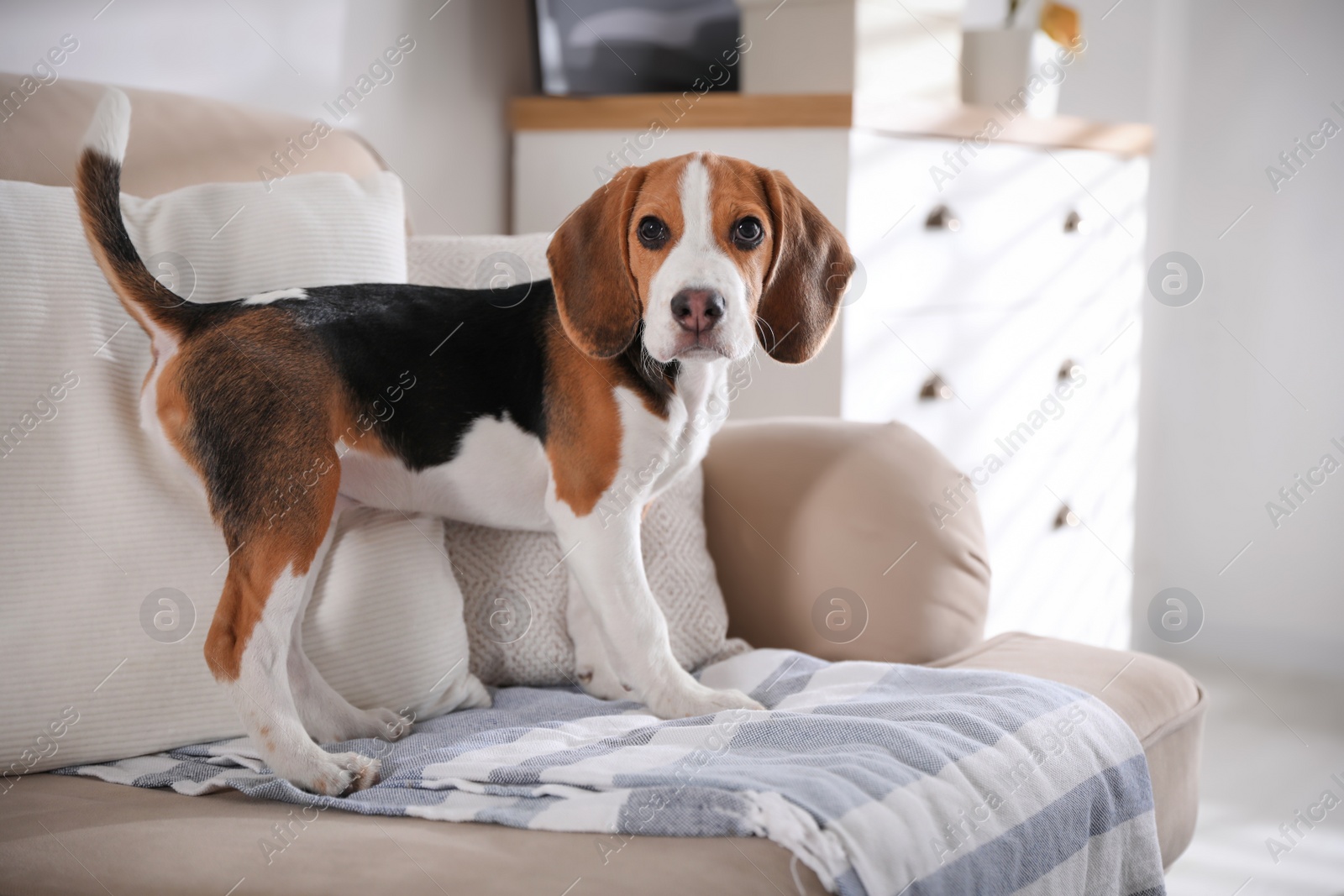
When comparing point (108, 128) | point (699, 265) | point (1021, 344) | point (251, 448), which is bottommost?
point (251, 448)

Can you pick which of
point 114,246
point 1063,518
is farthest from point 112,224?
point 1063,518

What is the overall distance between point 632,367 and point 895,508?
0.54 m

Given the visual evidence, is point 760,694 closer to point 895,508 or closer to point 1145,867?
point 895,508

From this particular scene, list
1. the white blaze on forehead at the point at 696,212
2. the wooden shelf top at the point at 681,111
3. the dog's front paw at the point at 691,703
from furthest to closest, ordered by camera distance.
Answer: the wooden shelf top at the point at 681,111
the dog's front paw at the point at 691,703
the white blaze on forehead at the point at 696,212

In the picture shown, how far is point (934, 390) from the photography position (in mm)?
2762

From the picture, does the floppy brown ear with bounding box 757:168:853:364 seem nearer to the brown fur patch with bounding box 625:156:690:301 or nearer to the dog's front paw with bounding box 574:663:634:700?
the brown fur patch with bounding box 625:156:690:301

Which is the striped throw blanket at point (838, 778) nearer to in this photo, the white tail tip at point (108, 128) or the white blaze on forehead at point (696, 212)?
the white blaze on forehead at point (696, 212)

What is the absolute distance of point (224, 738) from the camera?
139 centimetres

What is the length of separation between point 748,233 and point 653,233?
0.11 metres

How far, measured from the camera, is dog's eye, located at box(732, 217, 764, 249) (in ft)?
4.46

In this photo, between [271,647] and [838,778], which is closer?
[838,778]

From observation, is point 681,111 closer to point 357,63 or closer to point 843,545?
point 357,63

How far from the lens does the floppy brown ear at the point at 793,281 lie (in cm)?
142

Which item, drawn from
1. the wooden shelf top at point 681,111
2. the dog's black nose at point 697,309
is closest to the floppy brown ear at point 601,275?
the dog's black nose at point 697,309
